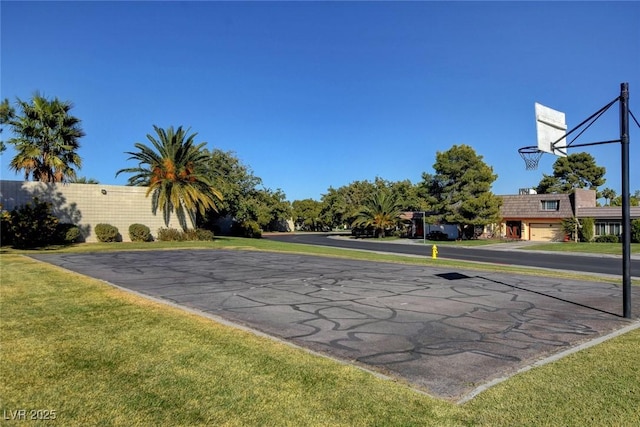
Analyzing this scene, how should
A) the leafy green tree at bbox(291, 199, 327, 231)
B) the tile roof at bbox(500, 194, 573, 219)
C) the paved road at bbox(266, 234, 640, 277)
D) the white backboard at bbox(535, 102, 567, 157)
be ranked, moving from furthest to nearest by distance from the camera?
the leafy green tree at bbox(291, 199, 327, 231)
the tile roof at bbox(500, 194, 573, 219)
the paved road at bbox(266, 234, 640, 277)
the white backboard at bbox(535, 102, 567, 157)

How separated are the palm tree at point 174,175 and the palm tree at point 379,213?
22.5 m

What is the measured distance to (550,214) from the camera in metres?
48.1

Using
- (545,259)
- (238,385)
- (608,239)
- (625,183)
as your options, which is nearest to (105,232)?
(545,259)

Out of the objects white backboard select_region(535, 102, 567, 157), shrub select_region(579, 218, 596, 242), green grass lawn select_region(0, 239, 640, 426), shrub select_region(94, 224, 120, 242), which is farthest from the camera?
shrub select_region(579, 218, 596, 242)

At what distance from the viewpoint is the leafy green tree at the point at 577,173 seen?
64688 mm

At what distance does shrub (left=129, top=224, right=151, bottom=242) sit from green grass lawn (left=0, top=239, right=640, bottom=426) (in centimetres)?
2701

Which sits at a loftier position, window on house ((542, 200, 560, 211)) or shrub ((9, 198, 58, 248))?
window on house ((542, 200, 560, 211))

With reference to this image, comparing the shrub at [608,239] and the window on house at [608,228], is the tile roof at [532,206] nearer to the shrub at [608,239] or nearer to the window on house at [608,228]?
the window on house at [608,228]

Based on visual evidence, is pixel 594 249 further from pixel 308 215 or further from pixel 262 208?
pixel 308 215

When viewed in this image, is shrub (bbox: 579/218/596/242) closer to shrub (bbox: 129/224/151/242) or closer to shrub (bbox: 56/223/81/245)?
shrub (bbox: 129/224/151/242)

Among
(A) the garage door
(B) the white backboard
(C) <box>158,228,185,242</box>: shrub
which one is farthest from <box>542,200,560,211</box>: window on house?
(B) the white backboard

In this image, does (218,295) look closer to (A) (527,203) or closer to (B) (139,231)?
(B) (139,231)

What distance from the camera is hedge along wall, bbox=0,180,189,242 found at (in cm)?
2783

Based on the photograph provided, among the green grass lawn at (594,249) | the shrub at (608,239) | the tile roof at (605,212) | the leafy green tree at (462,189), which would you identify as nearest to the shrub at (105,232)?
the leafy green tree at (462,189)
